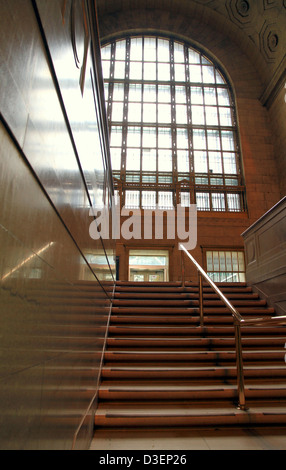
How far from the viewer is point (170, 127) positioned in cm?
1188

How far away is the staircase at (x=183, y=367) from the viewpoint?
8.67 ft

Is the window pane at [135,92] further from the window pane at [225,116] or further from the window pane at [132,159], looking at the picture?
the window pane at [225,116]

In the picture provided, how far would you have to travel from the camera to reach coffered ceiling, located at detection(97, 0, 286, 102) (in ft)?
37.3

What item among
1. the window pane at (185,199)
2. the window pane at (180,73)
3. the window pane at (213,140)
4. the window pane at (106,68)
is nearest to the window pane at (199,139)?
the window pane at (213,140)

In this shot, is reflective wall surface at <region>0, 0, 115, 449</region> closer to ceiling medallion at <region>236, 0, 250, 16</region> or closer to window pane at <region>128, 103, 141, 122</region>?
window pane at <region>128, 103, 141, 122</region>

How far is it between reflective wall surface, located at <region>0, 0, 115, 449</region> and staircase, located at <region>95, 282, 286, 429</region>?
1234mm

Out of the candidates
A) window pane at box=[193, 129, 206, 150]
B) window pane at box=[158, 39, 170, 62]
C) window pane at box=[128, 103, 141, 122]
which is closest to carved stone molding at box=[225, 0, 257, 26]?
window pane at box=[158, 39, 170, 62]

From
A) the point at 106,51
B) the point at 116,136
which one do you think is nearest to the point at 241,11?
the point at 106,51

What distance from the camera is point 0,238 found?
2.30 ft

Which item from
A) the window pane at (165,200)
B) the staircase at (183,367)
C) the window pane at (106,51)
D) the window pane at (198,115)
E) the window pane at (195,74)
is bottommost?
the staircase at (183,367)

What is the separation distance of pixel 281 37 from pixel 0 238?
13239 millimetres

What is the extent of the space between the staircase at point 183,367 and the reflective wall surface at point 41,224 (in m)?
1.23

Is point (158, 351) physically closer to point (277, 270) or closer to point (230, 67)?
point (277, 270)
